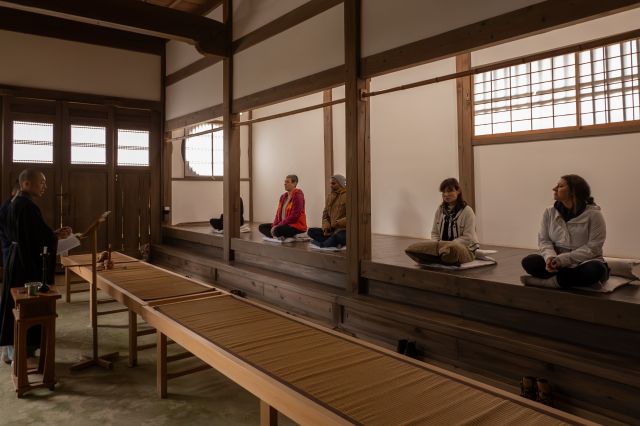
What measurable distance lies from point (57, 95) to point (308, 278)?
4913 millimetres

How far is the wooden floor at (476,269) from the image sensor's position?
2.68 m

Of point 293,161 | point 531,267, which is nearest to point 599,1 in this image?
point 531,267

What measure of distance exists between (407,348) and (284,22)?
347 centimetres

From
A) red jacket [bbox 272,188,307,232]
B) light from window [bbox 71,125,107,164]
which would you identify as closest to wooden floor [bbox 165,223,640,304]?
red jacket [bbox 272,188,307,232]

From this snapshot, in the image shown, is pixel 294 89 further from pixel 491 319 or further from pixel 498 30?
pixel 491 319

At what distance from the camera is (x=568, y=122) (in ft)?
15.4

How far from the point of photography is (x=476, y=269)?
351 cm

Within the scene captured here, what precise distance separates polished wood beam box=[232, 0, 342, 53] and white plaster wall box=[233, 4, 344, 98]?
45 millimetres

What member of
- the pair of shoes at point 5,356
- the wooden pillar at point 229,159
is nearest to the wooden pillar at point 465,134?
the wooden pillar at point 229,159

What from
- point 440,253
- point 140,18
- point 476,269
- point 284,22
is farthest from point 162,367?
point 140,18

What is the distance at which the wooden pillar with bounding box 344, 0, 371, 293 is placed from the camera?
3748 mm

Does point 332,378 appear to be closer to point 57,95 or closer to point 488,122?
point 488,122

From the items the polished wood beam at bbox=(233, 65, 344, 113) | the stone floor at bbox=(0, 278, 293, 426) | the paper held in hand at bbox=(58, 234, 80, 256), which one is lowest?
the stone floor at bbox=(0, 278, 293, 426)

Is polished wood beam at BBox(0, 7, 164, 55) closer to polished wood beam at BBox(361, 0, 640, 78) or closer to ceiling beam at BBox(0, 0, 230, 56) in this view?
ceiling beam at BBox(0, 0, 230, 56)
